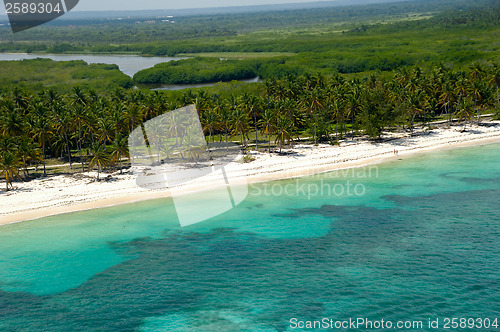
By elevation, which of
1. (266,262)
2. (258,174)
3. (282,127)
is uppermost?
(282,127)

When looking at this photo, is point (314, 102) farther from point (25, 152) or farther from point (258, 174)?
point (25, 152)

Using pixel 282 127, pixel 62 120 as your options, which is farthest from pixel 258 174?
pixel 62 120

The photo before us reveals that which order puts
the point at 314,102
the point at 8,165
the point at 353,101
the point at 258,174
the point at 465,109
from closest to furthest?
the point at 8,165
the point at 258,174
the point at 314,102
the point at 353,101
the point at 465,109

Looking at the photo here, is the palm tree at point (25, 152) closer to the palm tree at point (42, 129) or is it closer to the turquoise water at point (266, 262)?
the palm tree at point (42, 129)

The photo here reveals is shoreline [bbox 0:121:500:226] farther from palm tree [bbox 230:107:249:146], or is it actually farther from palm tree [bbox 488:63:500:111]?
palm tree [bbox 488:63:500:111]

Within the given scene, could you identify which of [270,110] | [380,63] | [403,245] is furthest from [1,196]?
[380,63]

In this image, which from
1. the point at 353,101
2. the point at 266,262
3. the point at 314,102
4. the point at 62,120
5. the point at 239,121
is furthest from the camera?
the point at 353,101
